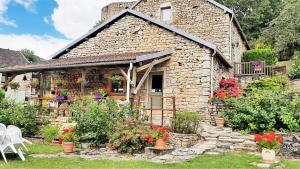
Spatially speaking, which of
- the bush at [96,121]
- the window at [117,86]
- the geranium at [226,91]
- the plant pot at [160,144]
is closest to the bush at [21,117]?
the bush at [96,121]

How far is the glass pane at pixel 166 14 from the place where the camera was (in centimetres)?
1962

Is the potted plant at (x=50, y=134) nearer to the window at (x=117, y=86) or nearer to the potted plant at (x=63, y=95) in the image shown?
the potted plant at (x=63, y=95)

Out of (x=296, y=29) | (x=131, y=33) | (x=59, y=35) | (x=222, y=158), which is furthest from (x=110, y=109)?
(x=296, y=29)

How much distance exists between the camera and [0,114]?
11.7 meters

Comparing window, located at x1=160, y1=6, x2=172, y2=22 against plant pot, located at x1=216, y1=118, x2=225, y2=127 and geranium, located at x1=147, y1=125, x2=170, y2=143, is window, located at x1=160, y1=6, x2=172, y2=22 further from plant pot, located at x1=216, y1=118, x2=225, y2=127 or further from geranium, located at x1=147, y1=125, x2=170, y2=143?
geranium, located at x1=147, y1=125, x2=170, y2=143

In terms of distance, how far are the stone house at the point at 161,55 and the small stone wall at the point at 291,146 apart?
12.3ft

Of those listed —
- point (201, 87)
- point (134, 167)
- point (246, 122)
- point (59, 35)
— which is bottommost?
point (134, 167)

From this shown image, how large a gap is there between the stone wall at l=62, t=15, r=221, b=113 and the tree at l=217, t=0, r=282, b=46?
21504 mm

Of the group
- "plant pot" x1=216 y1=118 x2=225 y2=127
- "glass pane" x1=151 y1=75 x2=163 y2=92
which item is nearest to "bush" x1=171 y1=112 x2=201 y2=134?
"plant pot" x1=216 y1=118 x2=225 y2=127

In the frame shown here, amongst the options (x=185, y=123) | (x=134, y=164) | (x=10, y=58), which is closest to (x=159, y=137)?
(x=185, y=123)

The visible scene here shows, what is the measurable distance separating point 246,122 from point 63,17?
1410 centimetres

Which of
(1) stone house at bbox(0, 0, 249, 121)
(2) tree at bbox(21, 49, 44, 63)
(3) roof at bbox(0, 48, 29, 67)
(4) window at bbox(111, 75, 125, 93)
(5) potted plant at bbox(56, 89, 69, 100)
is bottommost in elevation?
(5) potted plant at bbox(56, 89, 69, 100)

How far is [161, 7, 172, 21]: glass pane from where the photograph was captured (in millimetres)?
19625

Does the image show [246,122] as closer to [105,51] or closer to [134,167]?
[134,167]
